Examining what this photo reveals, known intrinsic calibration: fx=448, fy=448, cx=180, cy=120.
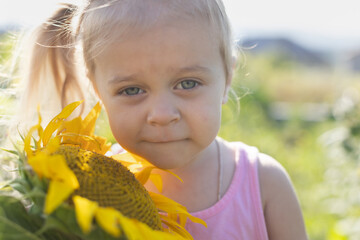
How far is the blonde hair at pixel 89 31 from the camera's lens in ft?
3.69

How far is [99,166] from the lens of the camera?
0.84m

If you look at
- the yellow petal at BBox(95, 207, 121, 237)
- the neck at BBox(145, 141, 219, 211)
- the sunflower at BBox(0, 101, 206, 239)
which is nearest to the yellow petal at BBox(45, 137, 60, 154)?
the sunflower at BBox(0, 101, 206, 239)

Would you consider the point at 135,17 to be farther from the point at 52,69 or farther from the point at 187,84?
the point at 52,69

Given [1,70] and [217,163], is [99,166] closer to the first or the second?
[217,163]

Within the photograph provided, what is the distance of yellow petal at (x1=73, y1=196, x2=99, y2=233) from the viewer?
2.06 ft

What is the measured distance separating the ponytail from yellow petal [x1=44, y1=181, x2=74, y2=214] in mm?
856

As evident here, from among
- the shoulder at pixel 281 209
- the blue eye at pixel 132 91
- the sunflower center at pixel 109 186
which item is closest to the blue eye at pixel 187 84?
the blue eye at pixel 132 91

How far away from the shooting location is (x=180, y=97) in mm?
1141

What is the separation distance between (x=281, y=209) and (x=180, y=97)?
516mm

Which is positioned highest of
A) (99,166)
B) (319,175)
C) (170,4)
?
(319,175)

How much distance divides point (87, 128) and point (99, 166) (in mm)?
238

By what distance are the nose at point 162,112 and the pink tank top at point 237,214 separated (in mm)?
360

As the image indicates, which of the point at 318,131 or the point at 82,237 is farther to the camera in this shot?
the point at 318,131

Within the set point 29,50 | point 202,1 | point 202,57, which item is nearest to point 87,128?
point 202,57
